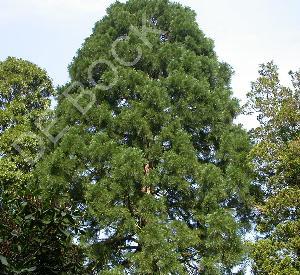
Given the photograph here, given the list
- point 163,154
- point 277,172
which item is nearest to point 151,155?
point 163,154

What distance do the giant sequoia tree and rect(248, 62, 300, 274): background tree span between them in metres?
0.80

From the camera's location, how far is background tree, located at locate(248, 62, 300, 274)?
36.3 feet

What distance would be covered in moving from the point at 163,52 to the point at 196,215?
5047 mm

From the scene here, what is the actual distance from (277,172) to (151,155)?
3.64m

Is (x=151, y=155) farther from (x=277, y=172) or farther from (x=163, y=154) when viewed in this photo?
(x=277, y=172)

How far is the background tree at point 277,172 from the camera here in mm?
11055

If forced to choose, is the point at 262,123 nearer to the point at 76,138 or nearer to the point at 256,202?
the point at 256,202

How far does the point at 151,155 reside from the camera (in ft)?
37.2

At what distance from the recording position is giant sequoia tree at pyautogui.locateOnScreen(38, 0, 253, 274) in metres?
10.0

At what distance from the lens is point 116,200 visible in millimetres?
10258

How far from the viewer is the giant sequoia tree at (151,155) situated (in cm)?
1002

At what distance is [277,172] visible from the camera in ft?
41.4

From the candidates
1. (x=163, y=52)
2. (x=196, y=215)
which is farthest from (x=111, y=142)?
(x=163, y=52)

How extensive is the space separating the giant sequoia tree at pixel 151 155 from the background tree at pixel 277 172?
0.80 m
